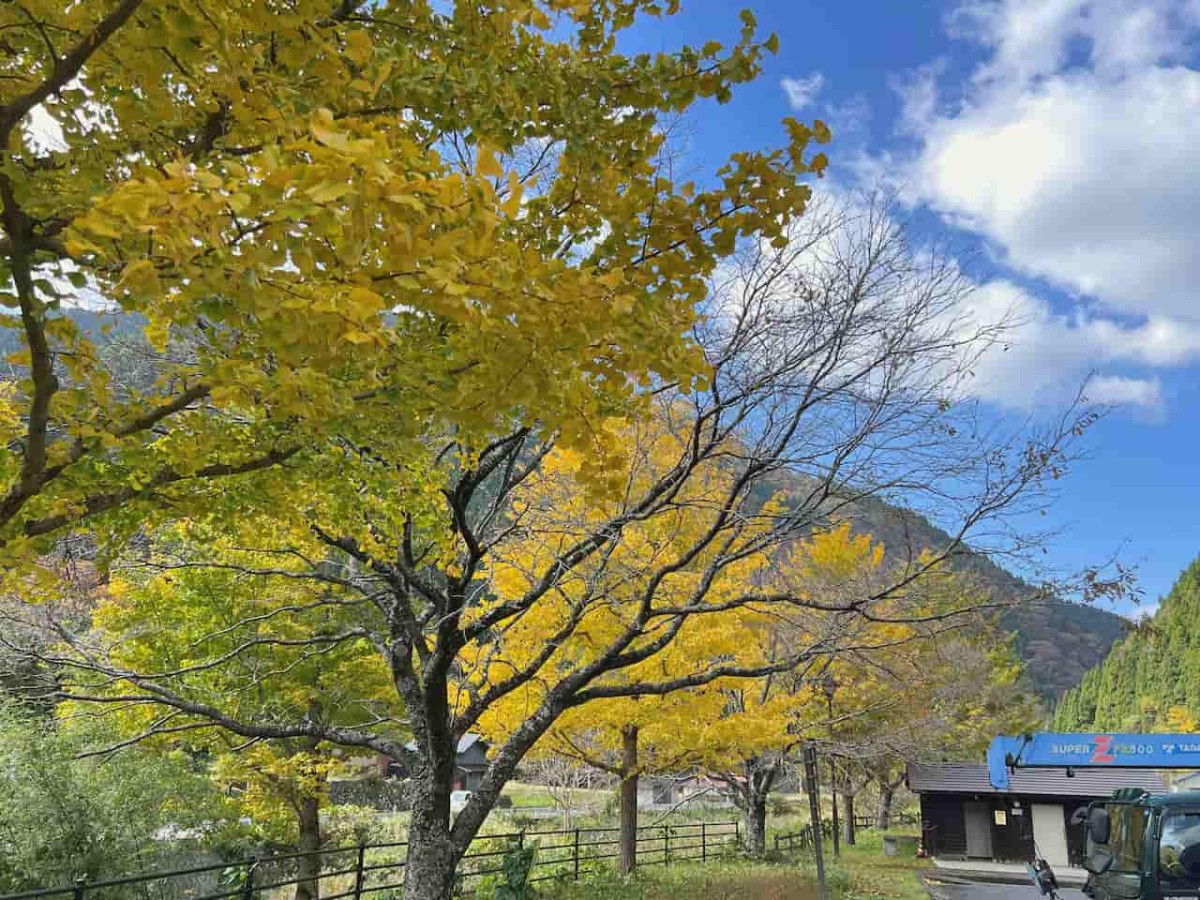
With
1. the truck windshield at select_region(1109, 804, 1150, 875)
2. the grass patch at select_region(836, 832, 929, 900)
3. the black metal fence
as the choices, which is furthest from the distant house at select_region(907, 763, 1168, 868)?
the truck windshield at select_region(1109, 804, 1150, 875)

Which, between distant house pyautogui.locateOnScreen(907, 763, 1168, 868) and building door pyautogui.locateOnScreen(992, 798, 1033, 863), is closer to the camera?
distant house pyautogui.locateOnScreen(907, 763, 1168, 868)

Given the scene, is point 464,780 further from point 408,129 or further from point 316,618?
point 408,129

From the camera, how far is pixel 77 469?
4027mm

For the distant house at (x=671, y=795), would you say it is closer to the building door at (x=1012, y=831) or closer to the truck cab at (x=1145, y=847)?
the building door at (x=1012, y=831)

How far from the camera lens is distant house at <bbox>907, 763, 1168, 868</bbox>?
23.8 meters

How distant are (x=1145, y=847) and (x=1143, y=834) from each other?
0.18 metres

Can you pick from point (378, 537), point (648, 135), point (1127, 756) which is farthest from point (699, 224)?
point (1127, 756)

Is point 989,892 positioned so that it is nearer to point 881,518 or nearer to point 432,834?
point 881,518

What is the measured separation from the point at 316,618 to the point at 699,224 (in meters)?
13.4

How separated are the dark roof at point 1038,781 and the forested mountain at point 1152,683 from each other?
19581 millimetres

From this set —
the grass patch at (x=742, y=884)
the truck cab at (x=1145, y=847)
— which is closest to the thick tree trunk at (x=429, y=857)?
the grass patch at (x=742, y=884)

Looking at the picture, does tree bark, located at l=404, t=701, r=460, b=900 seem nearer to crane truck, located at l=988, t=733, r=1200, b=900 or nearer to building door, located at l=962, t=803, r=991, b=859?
crane truck, located at l=988, t=733, r=1200, b=900

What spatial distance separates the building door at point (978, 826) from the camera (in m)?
25.8

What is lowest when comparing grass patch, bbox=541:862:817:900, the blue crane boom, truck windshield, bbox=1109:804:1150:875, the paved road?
the paved road
